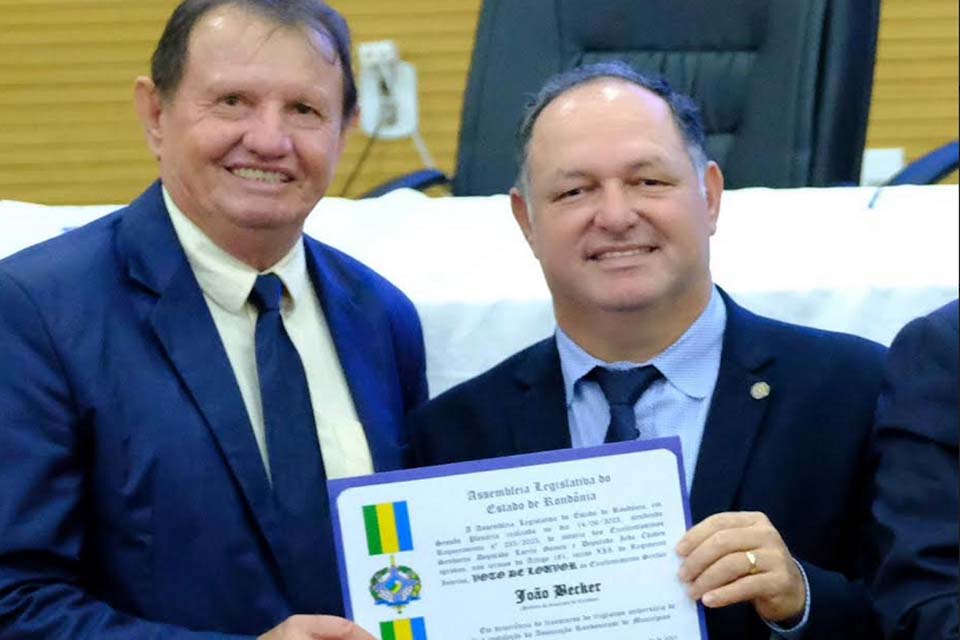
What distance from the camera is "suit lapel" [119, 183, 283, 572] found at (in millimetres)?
1699

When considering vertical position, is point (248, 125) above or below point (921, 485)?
above

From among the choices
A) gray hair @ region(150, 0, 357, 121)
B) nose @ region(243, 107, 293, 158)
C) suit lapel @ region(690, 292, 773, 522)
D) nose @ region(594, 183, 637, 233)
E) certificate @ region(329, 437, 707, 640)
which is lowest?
certificate @ region(329, 437, 707, 640)

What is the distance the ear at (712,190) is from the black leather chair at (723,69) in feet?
2.86

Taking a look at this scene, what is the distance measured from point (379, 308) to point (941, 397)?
2.27 feet

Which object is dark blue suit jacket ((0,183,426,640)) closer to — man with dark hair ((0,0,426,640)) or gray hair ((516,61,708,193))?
man with dark hair ((0,0,426,640))

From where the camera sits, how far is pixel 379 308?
1.94m

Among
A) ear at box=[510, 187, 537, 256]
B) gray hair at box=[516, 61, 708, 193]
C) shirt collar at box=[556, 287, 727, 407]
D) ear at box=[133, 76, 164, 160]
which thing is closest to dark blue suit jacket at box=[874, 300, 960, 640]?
shirt collar at box=[556, 287, 727, 407]

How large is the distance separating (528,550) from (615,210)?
1.34ft

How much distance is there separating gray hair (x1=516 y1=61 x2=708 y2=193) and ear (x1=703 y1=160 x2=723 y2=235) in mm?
15

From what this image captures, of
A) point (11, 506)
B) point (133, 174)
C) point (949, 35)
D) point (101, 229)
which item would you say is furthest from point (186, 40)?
point (949, 35)

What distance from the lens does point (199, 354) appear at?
1713 millimetres

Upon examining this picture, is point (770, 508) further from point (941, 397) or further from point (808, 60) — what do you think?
point (808, 60)

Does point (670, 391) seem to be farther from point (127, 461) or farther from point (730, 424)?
point (127, 461)

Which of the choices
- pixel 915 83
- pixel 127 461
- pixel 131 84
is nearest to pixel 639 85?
pixel 127 461
